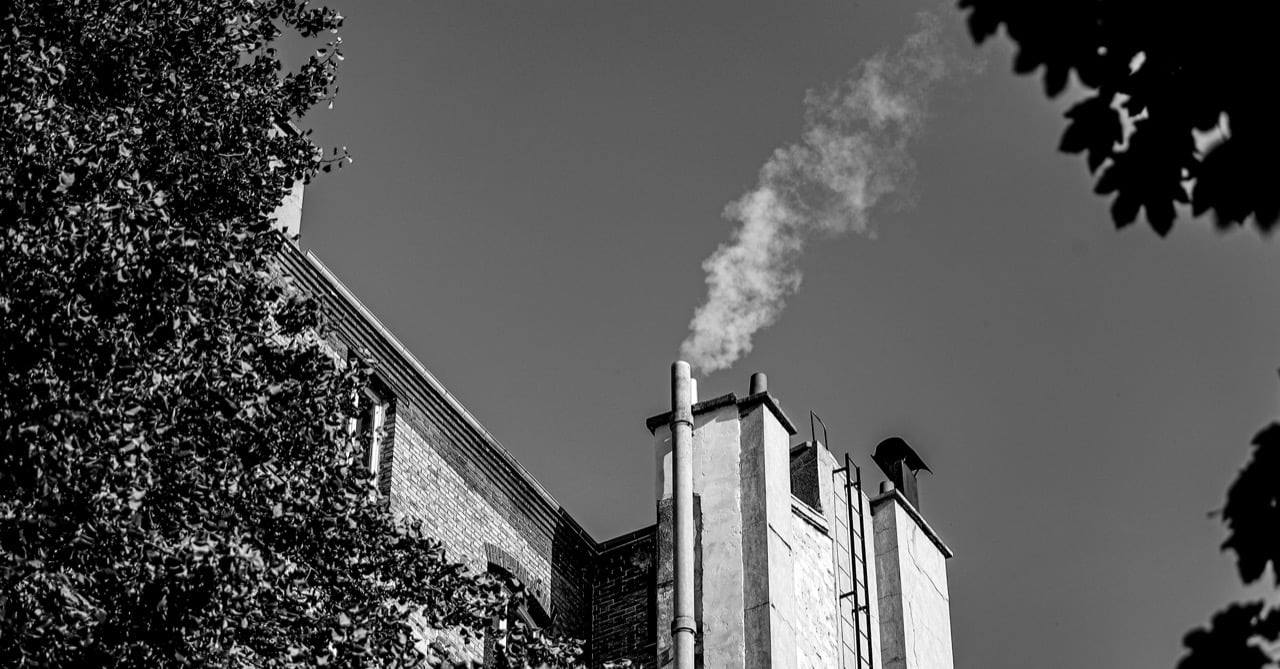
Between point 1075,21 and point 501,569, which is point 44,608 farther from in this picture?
point 501,569

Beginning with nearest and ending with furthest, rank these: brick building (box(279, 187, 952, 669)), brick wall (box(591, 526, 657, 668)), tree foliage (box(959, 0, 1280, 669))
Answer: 1. tree foliage (box(959, 0, 1280, 669))
2. brick building (box(279, 187, 952, 669))
3. brick wall (box(591, 526, 657, 668))

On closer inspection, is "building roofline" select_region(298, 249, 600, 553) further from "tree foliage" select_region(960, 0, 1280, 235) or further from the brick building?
"tree foliage" select_region(960, 0, 1280, 235)

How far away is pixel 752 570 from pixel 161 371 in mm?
9116

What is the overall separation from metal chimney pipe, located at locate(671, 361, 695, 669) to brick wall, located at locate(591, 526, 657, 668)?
1.20m

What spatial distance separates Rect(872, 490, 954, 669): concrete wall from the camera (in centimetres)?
2133

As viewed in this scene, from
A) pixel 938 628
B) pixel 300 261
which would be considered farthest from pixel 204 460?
pixel 938 628

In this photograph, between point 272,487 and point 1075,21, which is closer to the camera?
point 1075,21

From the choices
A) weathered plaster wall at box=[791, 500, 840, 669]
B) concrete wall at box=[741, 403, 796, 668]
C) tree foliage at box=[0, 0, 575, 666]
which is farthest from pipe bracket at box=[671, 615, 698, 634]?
tree foliage at box=[0, 0, 575, 666]

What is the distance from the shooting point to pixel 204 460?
11.9 metres

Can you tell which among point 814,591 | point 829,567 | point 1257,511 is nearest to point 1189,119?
point 1257,511

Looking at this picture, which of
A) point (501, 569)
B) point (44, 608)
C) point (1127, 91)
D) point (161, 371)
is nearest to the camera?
point (1127, 91)

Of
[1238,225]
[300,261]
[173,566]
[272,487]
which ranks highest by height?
[300,261]

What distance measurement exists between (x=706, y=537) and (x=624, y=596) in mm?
2084

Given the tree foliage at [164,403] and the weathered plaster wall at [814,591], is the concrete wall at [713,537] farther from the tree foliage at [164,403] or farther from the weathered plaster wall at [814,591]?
the tree foliage at [164,403]
